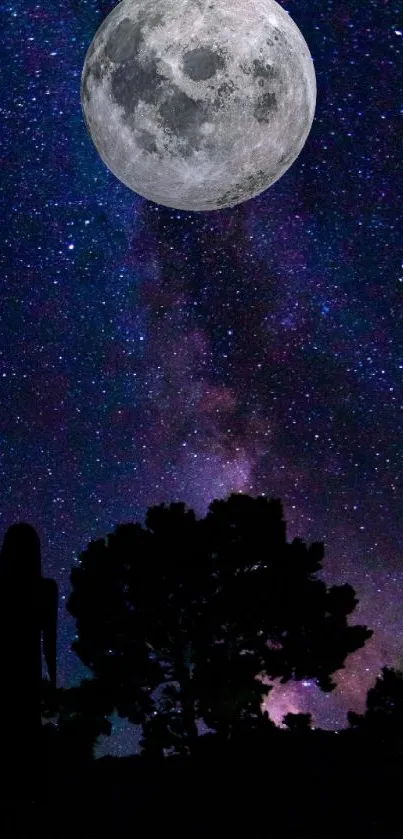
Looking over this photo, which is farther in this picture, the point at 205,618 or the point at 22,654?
the point at 205,618

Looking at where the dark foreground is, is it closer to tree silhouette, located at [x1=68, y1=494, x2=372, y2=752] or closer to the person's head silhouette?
tree silhouette, located at [x1=68, y1=494, x2=372, y2=752]

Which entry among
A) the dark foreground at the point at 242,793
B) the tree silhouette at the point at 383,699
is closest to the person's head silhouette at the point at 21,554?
the dark foreground at the point at 242,793

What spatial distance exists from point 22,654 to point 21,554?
0.49 metres

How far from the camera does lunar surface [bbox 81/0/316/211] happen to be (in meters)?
7.35

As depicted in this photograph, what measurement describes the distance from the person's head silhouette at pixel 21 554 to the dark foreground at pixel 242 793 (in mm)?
7257

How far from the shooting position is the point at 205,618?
20.2m

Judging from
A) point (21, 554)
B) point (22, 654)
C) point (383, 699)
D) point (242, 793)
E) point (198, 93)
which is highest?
point (198, 93)

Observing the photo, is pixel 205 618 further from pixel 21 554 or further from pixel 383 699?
pixel 21 554

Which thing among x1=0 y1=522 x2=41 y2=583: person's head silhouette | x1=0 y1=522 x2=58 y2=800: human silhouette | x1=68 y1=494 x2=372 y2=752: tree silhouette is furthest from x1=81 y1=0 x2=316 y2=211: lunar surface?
x1=68 y1=494 x2=372 y2=752: tree silhouette

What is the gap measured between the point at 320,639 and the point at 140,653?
571 cm

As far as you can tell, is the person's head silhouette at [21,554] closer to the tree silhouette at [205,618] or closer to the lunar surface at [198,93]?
the lunar surface at [198,93]

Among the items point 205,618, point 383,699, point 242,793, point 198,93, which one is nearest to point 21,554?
point 198,93

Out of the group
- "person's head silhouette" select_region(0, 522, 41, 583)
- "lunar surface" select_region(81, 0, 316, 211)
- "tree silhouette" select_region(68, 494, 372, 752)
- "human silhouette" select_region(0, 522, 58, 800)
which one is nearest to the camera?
"human silhouette" select_region(0, 522, 58, 800)

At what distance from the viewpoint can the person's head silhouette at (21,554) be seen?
333 centimetres
